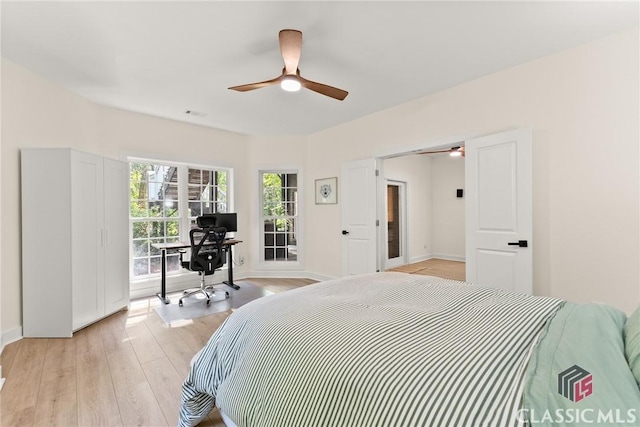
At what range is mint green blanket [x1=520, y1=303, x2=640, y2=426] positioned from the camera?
676 mm

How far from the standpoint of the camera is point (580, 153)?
2.58 metres

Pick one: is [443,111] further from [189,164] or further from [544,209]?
[189,164]

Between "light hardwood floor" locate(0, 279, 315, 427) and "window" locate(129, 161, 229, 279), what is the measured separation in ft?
4.31

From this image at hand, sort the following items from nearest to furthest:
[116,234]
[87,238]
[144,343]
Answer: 1. [144,343]
2. [87,238]
3. [116,234]

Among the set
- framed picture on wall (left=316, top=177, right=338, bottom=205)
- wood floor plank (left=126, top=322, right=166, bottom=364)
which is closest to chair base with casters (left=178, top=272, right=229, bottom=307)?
wood floor plank (left=126, top=322, right=166, bottom=364)

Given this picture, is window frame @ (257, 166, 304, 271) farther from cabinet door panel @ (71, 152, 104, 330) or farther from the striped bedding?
the striped bedding

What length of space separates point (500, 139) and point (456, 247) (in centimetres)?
467

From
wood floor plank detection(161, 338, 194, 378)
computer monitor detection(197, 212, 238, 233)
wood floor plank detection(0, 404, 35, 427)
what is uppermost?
computer monitor detection(197, 212, 238, 233)

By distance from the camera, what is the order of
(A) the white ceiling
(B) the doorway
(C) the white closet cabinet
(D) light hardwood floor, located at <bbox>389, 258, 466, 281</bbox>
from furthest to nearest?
(B) the doorway < (D) light hardwood floor, located at <bbox>389, 258, 466, 281</bbox> < (C) the white closet cabinet < (A) the white ceiling

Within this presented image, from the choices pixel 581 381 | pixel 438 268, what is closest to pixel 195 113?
pixel 581 381

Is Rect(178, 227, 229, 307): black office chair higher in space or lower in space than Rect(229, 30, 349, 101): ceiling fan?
lower

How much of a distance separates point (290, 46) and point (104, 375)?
2853mm

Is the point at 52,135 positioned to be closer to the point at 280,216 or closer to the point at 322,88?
the point at 322,88

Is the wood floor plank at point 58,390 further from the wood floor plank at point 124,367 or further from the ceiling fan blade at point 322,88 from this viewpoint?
the ceiling fan blade at point 322,88
